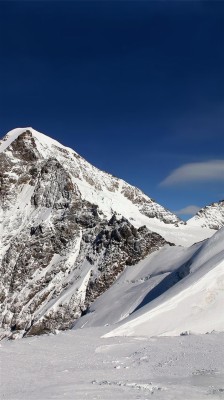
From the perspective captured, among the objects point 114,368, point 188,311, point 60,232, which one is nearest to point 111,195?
point 60,232

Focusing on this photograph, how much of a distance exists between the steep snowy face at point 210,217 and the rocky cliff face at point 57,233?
2067cm

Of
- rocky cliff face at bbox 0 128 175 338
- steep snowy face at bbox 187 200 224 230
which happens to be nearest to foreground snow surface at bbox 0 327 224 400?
rocky cliff face at bbox 0 128 175 338

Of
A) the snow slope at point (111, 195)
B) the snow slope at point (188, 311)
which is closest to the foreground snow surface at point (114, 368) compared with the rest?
the snow slope at point (188, 311)

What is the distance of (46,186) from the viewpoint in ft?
312

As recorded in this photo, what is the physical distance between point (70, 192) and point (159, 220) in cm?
2662

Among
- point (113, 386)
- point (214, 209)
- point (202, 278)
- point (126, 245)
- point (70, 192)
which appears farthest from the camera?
point (214, 209)

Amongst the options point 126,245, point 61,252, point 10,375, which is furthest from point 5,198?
point 10,375

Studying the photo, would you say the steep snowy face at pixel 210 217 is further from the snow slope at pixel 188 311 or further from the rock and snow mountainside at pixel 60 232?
the snow slope at pixel 188 311

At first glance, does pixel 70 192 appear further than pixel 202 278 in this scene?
Yes

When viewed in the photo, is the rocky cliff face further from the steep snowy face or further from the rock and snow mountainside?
the steep snowy face

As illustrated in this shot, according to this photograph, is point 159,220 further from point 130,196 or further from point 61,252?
point 61,252

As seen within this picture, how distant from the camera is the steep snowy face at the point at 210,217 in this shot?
128m

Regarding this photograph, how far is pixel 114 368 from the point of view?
13.1m

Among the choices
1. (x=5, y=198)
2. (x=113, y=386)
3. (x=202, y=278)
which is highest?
(x=5, y=198)
